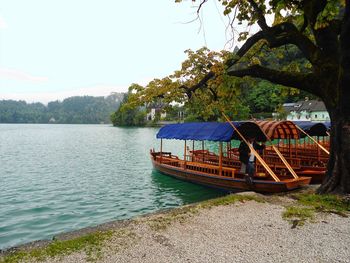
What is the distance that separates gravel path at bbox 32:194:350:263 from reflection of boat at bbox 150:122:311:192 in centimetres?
526

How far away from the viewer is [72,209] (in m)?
Answer: 14.9

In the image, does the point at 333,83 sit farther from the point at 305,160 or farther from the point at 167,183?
the point at 167,183

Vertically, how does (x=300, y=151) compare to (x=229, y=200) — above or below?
above

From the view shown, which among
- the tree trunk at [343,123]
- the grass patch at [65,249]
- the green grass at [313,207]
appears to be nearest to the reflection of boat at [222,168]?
the tree trunk at [343,123]

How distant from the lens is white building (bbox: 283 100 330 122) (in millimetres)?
83319

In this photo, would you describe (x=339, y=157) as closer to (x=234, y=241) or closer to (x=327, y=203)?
(x=327, y=203)

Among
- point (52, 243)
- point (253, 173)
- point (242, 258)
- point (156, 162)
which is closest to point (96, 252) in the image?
point (52, 243)

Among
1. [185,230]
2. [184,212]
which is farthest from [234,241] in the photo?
[184,212]

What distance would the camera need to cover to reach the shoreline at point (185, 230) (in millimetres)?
6293

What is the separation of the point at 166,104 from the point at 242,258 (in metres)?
11.5

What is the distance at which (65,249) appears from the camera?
655 cm

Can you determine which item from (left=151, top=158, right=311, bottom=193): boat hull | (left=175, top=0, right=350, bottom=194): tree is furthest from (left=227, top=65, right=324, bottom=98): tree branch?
(left=151, top=158, right=311, bottom=193): boat hull

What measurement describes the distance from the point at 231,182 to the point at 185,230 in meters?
8.71

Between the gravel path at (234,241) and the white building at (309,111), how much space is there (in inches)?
3248
